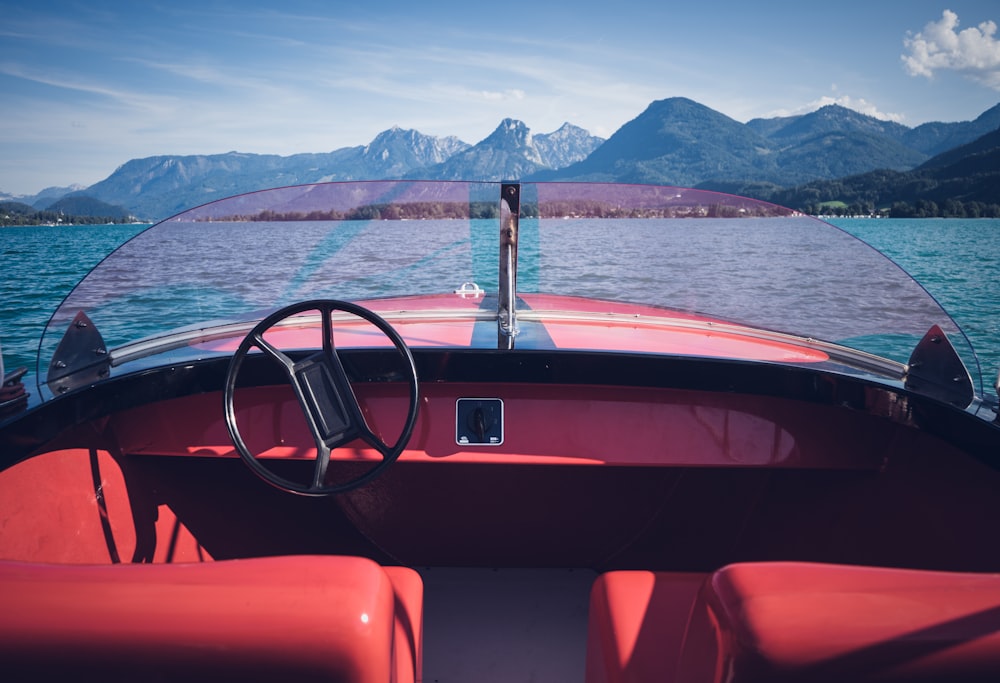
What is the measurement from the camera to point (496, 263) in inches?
92.1

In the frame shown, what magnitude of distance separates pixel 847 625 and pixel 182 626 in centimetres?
86

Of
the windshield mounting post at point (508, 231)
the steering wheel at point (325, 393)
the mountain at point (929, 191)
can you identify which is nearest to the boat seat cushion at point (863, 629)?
the steering wheel at point (325, 393)

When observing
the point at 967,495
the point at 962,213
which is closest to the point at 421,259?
the point at 967,495

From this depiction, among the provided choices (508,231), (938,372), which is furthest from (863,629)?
(508,231)

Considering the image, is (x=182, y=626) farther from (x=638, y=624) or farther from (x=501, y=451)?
(x=501, y=451)

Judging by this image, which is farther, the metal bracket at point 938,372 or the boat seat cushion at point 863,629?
the metal bracket at point 938,372

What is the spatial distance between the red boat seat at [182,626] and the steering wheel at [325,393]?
81 centimetres

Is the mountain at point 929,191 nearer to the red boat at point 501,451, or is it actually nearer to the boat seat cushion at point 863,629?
the red boat at point 501,451

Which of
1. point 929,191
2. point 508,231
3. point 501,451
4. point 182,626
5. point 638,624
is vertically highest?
point 929,191

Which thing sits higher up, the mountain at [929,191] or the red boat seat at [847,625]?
the mountain at [929,191]

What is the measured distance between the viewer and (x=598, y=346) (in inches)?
84.7

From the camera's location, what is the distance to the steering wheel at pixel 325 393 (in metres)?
1.68

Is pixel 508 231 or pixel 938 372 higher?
pixel 508 231

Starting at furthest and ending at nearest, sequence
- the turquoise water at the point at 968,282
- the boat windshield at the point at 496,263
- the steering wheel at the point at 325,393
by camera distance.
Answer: the turquoise water at the point at 968,282 < the boat windshield at the point at 496,263 < the steering wheel at the point at 325,393
